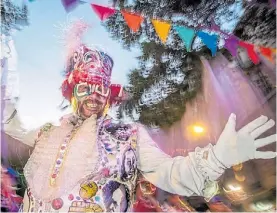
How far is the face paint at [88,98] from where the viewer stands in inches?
92.9

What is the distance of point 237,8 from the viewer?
274 centimetres

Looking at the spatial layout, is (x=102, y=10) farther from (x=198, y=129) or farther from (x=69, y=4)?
(x=198, y=129)

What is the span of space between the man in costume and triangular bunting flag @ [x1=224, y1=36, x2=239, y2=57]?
18.4 inches

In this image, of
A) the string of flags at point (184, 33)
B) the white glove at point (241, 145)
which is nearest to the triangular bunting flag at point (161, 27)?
the string of flags at point (184, 33)

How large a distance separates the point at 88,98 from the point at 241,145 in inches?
37.9

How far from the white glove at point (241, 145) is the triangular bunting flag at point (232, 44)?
53 cm

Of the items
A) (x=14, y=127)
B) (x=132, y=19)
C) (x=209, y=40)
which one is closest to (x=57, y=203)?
(x=14, y=127)

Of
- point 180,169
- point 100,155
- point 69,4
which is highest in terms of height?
point 69,4

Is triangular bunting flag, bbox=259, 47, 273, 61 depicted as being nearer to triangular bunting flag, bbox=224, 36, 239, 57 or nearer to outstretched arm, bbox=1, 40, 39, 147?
triangular bunting flag, bbox=224, 36, 239, 57

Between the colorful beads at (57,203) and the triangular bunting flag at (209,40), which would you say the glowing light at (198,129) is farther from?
the colorful beads at (57,203)

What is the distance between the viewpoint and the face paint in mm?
2359

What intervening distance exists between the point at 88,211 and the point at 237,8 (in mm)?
1736

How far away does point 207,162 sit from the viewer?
2211 mm

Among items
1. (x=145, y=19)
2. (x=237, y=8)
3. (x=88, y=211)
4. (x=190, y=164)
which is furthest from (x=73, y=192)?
(x=237, y=8)
